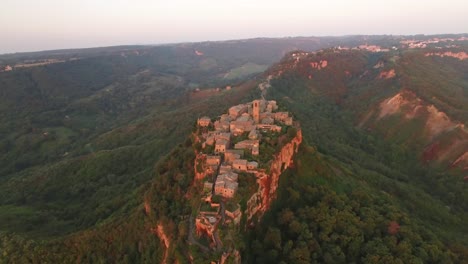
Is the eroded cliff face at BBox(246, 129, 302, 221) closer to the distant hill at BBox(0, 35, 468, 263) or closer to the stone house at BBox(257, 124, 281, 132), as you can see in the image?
the distant hill at BBox(0, 35, 468, 263)

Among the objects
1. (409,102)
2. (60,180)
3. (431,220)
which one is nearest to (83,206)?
(60,180)

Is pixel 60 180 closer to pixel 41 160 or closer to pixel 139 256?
pixel 41 160

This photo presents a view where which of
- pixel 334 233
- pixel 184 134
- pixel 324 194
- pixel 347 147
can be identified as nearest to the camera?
pixel 334 233

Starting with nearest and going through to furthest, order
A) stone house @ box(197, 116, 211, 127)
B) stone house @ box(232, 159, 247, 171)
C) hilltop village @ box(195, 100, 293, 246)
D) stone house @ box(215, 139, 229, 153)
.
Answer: hilltop village @ box(195, 100, 293, 246), stone house @ box(232, 159, 247, 171), stone house @ box(215, 139, 229, 153), stone house @ box(197, 116, 211, 127)

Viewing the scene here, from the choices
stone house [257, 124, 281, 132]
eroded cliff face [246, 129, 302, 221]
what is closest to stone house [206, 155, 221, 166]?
eroded cliff face [246, 129, 302, 221]

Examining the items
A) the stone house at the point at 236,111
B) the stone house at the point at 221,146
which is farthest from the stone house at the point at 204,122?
the stone house at the point at 221,146

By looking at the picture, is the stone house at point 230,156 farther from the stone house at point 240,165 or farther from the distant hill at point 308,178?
the distant hill at point 308,178
